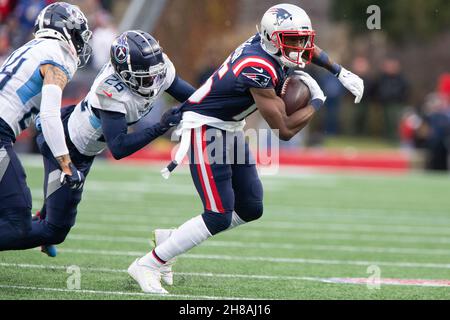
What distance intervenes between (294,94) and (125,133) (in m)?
1.00

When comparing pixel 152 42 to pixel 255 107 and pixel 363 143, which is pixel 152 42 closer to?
pixel 255 107

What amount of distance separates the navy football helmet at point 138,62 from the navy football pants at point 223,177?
392 millimetres

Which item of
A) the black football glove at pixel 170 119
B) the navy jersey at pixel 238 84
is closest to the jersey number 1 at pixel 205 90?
the navy jersey at pixel 238 84

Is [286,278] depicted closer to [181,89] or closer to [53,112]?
[181,89]

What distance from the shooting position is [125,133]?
5.38m

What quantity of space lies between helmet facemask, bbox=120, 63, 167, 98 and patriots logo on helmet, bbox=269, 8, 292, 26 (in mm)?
695

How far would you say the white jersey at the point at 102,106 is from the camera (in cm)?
546

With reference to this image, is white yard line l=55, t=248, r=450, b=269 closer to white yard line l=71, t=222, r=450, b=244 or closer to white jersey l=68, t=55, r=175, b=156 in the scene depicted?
white yard line l=71, t=222, r=450, b=244

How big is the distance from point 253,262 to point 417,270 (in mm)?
1095

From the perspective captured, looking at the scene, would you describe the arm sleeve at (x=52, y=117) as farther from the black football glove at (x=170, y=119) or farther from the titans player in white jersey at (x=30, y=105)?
the black football glove at (x=170, y=119)

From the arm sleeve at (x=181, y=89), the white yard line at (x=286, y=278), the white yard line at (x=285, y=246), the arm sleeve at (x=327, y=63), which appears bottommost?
the white yard line at (x=285, y=246)

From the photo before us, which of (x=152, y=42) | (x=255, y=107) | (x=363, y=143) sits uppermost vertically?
(x=152, y=42)
